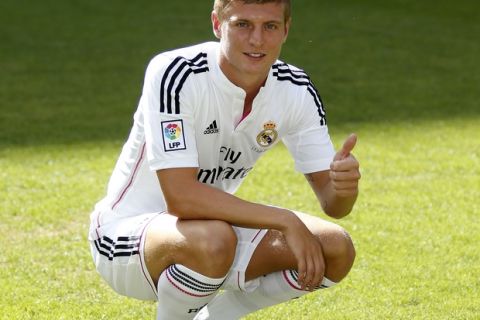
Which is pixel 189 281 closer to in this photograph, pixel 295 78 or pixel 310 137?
pixel 310 137

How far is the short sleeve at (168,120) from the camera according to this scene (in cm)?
340

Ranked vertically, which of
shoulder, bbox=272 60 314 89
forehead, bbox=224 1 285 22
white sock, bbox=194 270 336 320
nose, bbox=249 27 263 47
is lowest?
white sock, bbox=194 270 336 320

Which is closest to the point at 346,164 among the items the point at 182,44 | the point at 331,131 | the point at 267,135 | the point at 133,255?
the point at 267,135

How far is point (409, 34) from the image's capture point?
9.81 meters

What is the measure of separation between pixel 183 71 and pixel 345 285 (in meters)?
1.29

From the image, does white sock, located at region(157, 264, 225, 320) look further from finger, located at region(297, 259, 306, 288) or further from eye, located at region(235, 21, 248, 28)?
eye, located at region(235, 21, 248, 28)

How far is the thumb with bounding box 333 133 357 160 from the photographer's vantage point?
332 cm

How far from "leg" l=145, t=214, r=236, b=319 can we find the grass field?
0.70 meters

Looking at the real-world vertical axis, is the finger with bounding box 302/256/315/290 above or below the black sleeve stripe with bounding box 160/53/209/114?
below

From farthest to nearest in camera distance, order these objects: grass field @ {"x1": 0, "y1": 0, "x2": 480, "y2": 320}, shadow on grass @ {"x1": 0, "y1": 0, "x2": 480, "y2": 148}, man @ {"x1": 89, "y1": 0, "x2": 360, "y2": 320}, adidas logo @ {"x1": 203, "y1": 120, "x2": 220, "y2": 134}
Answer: shadow on grass @ {"x1": 0, "y1": 0, "x2": 480, "y2": 148}, grass field @ {"x1": 0, "y1": 0, "x2": 480, "y2": 320}, adidas logo @ {"x1": 203, "y1": 120, "x2": 220, "y2": 134}, man @ {"x1": 89, "y1": 0, "x2": 360, "y2": 320}

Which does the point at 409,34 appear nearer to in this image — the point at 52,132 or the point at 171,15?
the point at 171,15

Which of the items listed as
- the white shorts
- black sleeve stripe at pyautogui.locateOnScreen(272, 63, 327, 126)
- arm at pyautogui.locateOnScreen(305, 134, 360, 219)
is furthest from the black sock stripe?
black sleeve stripe at pyautogui.locateOnScreen(272, 63, 327, 126)

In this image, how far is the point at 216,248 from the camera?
326cm

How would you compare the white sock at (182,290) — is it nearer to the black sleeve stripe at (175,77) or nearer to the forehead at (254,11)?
the black sleeve stripe at (175,77)
